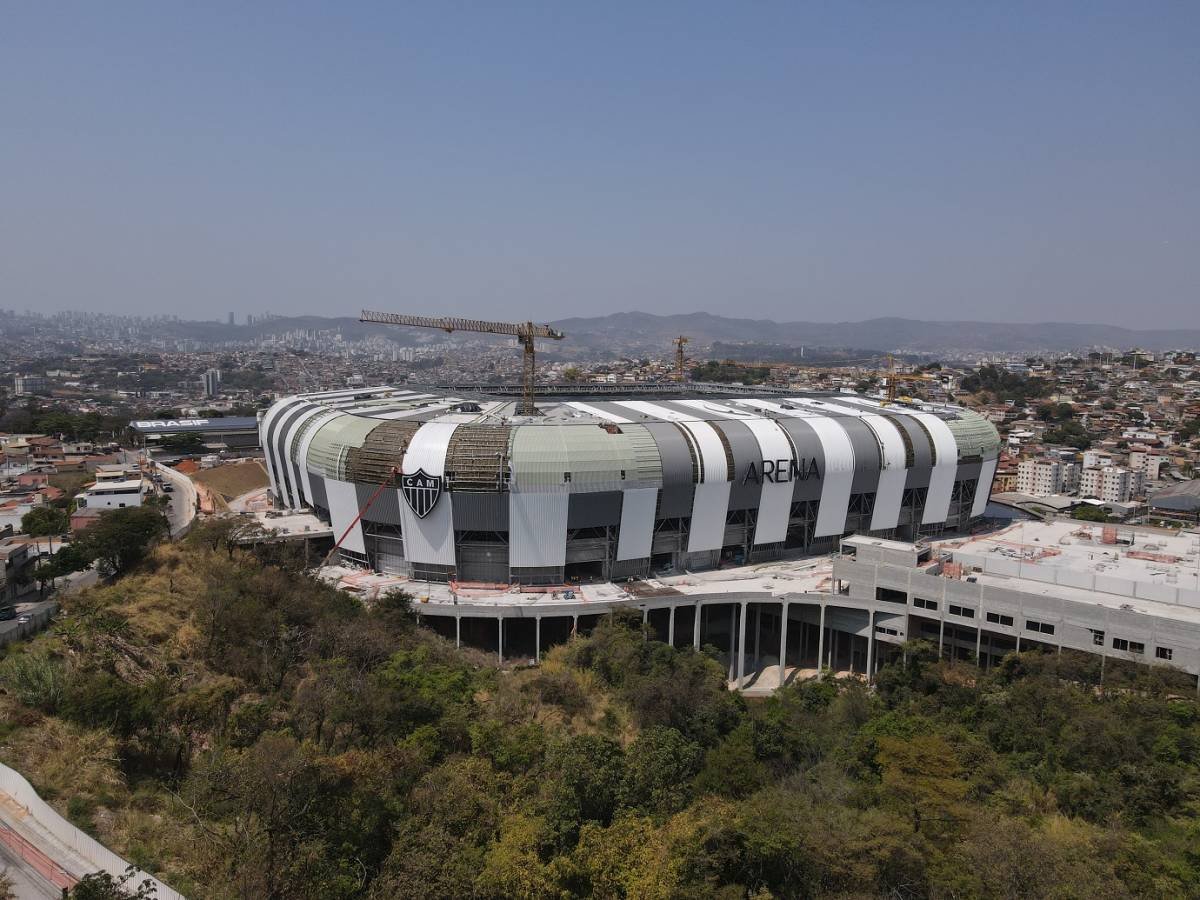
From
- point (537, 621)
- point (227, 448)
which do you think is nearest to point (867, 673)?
point (537, 621)

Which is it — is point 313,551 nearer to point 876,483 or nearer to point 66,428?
point 876,483

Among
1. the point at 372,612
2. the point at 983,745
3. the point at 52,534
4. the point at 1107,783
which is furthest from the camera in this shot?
the point at 52,534

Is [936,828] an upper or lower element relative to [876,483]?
lower

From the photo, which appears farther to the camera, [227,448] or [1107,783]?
[227,448]

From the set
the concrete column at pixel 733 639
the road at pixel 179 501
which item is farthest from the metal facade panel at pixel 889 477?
the road at pixel 179 501

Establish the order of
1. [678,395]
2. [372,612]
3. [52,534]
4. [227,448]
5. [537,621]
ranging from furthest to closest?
[227,448]
[678,395]
[52,534]
[537,621]
[372,612]

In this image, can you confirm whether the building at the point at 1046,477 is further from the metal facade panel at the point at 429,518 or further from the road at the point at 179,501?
the road at the point at 179,501
